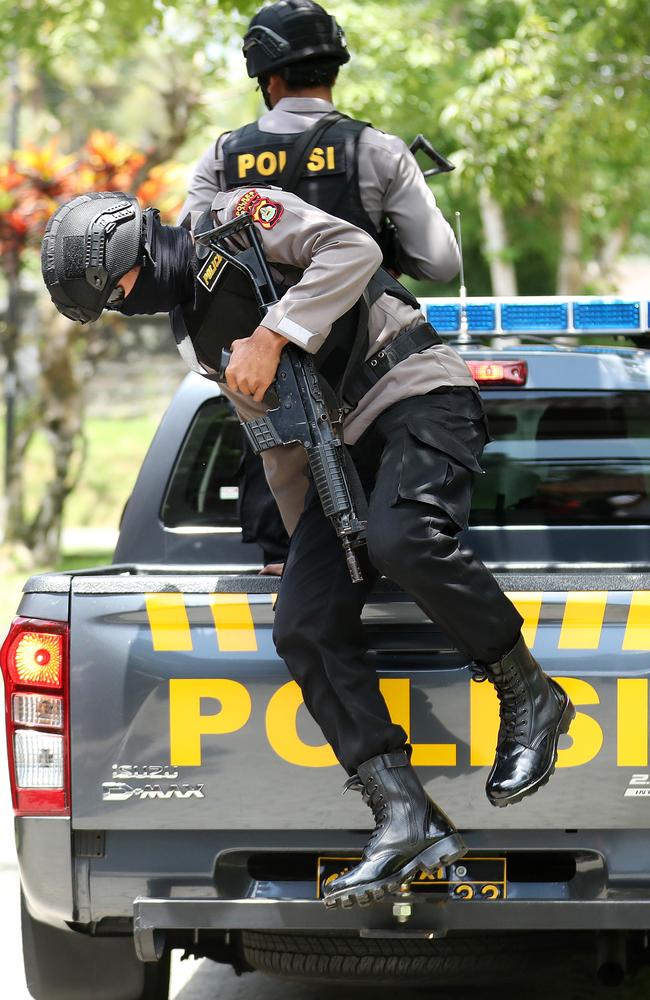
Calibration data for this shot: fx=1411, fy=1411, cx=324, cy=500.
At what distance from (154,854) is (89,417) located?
76.7 ft

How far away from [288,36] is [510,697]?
5.45ft

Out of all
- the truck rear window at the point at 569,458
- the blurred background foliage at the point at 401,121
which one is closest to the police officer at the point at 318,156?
the truck rear window at the point at 569,458

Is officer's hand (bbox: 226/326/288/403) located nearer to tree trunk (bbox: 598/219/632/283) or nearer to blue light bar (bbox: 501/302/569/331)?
blue light bar (bbox: 501/302/569/331)

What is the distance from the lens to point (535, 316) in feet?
12.9

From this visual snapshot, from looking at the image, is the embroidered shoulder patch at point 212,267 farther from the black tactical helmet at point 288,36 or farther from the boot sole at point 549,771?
the boot sole at point 549,771

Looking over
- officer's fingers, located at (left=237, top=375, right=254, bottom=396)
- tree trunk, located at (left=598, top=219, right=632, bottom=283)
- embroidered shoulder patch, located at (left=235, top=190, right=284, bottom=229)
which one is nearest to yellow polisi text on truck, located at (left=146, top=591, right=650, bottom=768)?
officer's fingers, located at (left=237, top=375, right=254, bottom=396)

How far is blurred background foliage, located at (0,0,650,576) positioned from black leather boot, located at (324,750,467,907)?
5.88 metres

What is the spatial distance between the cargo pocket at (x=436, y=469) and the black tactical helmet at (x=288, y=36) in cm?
98

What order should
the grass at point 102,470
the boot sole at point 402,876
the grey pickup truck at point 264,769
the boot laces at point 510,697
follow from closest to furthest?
the boot sole at point 402,876
the boot laces at point 510,697
the grey pickup truck at point 264,769
the grass at point 102,470

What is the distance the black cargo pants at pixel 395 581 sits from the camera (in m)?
2.87

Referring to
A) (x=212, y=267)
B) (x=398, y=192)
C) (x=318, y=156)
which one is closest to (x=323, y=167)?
(x=318, y=156)

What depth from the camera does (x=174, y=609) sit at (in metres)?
3.04

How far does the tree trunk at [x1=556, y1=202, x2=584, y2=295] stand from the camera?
17.6m

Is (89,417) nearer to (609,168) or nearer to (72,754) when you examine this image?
(609,168)
